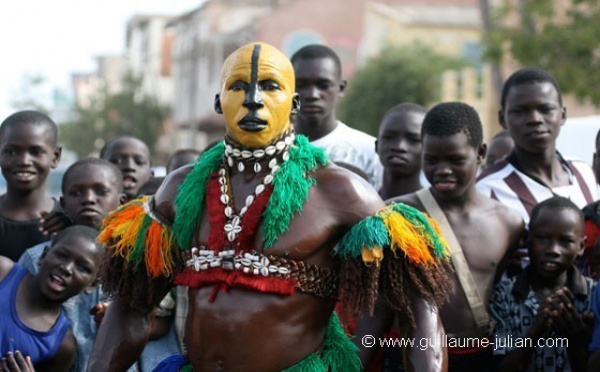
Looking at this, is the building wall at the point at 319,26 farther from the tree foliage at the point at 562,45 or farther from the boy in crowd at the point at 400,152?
the boy in crowd at the point at 400,152

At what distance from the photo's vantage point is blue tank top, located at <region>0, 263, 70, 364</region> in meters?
5.47

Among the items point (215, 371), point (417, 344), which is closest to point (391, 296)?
point (417, 344)

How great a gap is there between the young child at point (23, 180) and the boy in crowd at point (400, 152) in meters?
2.11

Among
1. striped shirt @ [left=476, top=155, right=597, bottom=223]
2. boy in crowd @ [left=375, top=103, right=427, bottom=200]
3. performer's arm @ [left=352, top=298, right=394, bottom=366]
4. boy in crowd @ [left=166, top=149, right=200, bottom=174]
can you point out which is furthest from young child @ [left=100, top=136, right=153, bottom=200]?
performer's arm @ [left=352, top=298, right=394, bottom=366]

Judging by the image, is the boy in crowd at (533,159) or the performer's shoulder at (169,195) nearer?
the performer's shoulder at (169,195)

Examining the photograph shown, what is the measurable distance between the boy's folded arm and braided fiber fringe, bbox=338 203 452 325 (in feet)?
6.36

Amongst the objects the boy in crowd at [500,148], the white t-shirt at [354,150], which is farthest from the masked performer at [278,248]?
the boy in crowd at [500,148]

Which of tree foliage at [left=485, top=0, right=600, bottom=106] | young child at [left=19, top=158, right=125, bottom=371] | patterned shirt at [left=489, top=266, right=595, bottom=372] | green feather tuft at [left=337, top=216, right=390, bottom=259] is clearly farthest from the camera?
tree foliage at [left=485, top=0, right=600, bottom=106]

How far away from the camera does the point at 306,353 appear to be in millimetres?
4211

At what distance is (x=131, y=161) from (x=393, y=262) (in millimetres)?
3953

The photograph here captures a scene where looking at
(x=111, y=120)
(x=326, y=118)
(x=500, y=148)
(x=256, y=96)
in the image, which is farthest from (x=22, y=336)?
(x=111, y=120)

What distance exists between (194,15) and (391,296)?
4354cm

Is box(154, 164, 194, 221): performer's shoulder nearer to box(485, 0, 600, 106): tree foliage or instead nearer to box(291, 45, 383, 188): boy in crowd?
box(291, 45, 383, 188): boy in crowd

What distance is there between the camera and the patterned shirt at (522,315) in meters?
5.40
